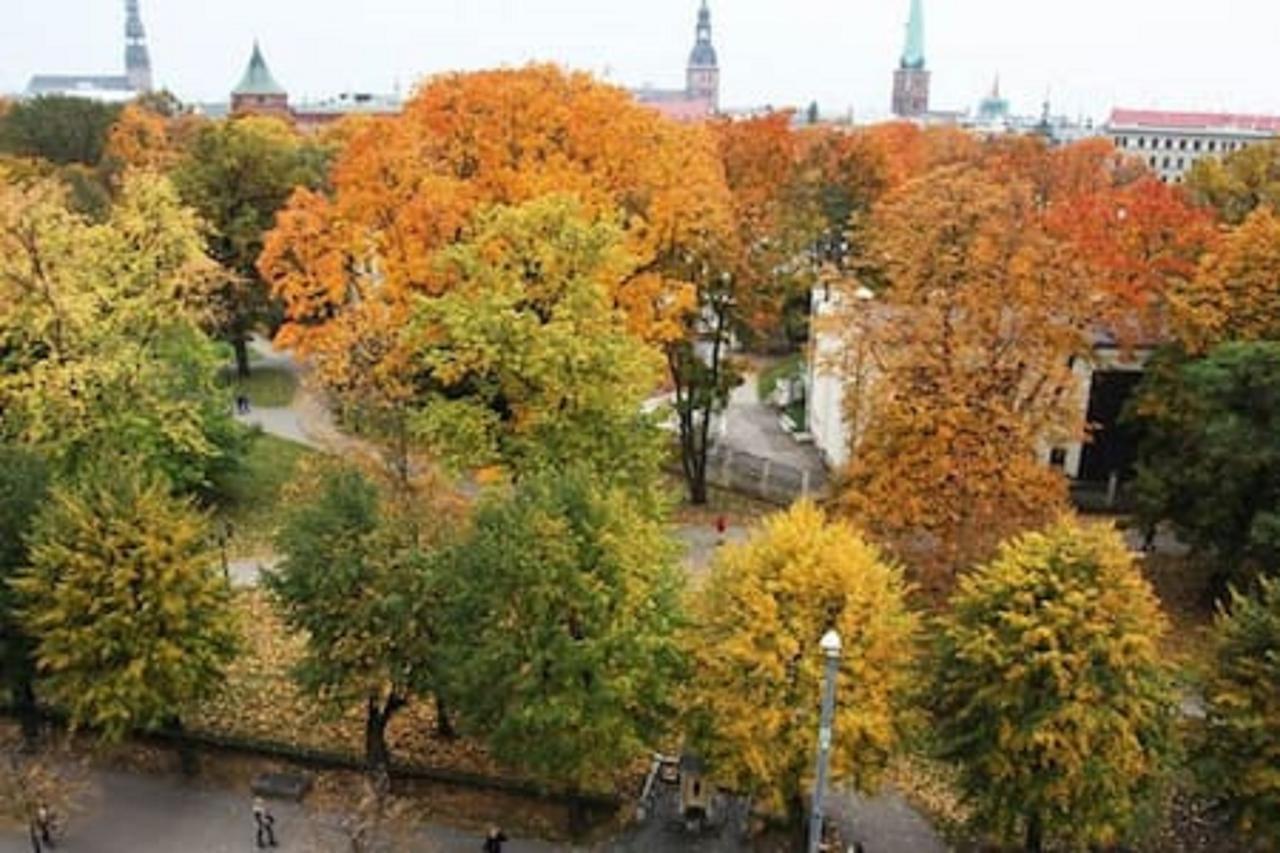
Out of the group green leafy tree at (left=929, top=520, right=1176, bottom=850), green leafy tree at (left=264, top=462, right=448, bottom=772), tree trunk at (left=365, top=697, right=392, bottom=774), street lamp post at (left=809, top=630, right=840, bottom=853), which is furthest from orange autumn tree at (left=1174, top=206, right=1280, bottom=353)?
tree trunk at (left=365, top=697, right=392, bottom=774)

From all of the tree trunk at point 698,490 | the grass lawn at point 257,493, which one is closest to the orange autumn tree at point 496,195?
the tree trunk at point 698,490

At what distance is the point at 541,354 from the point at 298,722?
29.7ft

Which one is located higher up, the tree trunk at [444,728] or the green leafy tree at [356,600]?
the green leafy tree at [356,600]

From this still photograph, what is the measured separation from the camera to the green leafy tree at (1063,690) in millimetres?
16812

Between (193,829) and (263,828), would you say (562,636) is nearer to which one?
(263,828)

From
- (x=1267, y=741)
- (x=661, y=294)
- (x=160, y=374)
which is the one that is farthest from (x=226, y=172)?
(x=1267, y=741)

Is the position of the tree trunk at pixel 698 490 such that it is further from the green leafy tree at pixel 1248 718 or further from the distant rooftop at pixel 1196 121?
the distant rooftop at pixel 1196 121

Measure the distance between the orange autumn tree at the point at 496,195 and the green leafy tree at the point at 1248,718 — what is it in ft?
52.6

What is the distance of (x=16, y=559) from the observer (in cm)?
2080

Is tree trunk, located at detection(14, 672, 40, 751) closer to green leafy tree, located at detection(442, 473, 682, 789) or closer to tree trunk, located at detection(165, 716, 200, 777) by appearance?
tree trunk, located at detection(165, 716, 200, 777)

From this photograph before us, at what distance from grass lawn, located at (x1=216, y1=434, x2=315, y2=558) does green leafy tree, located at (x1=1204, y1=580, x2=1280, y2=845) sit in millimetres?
21848

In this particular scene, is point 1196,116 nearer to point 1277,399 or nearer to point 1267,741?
point 1277,399

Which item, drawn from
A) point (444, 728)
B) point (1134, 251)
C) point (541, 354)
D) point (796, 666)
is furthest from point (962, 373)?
point (444, 728)

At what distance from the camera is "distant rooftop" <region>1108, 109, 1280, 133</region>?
A: 407 ft
